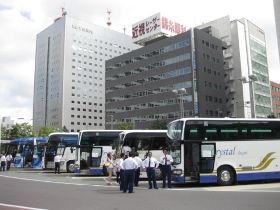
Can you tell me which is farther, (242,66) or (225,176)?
(242,66)

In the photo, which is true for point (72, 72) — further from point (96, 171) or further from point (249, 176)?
point (249, 176)

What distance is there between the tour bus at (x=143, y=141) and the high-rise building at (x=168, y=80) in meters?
38.7

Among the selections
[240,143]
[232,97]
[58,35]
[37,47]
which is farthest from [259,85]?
[37,47]

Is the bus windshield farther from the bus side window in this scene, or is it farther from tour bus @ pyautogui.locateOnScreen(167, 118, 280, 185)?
tour bus @ pyautogui.locateOnScreen(167, 118, 280, 185)

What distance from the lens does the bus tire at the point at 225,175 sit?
15.2 metres

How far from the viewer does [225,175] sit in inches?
602

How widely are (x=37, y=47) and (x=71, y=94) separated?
114 ft

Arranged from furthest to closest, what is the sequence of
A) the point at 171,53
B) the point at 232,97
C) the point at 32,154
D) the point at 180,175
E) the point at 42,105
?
the point at 42,105 → the point at 232,97 → the point at 171,53 → the point at 32,154 → the point at 180,175

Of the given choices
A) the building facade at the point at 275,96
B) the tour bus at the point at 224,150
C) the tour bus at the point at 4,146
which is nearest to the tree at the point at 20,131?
the tour bus at the point at 4,146

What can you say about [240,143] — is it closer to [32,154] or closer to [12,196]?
[12,196]

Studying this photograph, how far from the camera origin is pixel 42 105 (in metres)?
137

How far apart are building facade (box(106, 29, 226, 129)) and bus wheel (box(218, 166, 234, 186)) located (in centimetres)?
4452

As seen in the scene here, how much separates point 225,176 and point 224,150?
4.20ft

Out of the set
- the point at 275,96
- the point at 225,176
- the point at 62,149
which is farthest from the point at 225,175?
the point at 275,96
